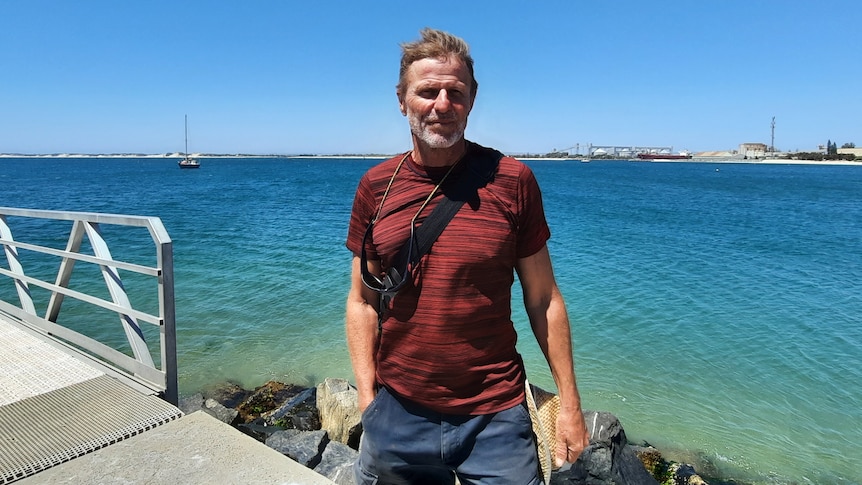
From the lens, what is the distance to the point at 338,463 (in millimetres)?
4711

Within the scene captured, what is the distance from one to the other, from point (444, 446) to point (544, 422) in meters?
0.40

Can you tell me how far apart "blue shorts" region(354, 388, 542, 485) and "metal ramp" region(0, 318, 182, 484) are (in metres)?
1.95

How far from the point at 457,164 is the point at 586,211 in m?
37.1

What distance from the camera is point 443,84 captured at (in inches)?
73.0

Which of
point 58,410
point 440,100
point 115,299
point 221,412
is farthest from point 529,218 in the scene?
point 221,412

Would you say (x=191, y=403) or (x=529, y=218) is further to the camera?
(x=191, y=403)

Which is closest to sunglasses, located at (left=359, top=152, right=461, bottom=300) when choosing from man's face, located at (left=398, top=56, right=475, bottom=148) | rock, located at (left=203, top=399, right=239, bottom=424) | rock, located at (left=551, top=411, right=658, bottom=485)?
man's face, located at (left=398, top=56, right=475, bottom=148)

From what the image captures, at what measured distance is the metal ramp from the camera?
2.87 meters

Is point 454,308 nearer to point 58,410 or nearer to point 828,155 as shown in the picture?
point 58,410

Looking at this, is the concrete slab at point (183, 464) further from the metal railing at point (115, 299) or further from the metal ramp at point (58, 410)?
the metal railing at point (115, 299)

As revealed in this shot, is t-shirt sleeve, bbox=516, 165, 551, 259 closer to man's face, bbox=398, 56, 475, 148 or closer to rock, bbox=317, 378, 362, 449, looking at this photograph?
man's face, bbox=398, 56, 475, 148

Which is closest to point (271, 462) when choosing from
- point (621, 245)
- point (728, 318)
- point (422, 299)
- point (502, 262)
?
point (422, 299)

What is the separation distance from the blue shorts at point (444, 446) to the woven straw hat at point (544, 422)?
40 millimetres

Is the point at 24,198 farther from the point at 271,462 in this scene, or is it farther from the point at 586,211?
the point at 271,462
